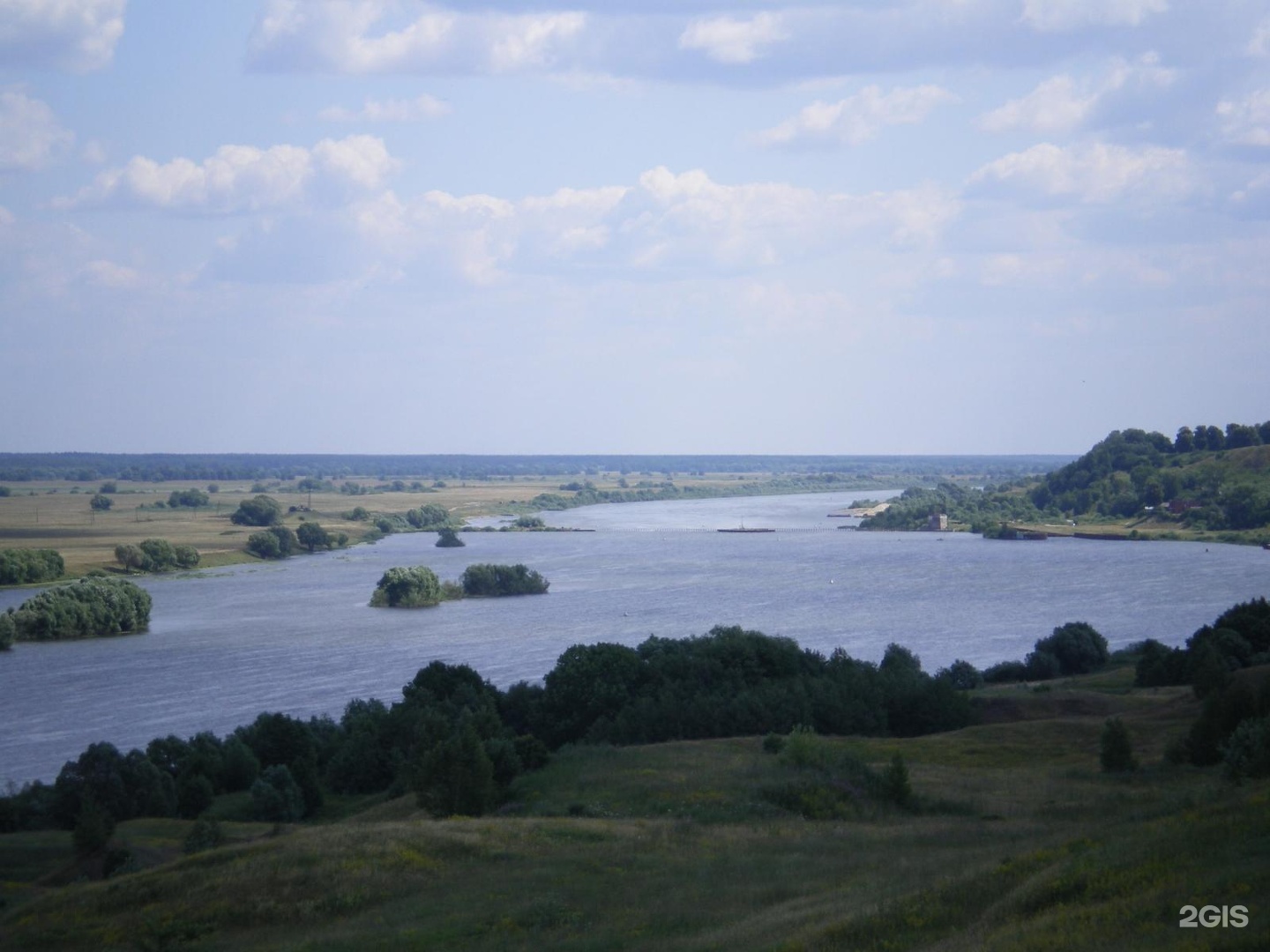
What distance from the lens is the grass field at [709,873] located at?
941 cm

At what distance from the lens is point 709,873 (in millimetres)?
15047

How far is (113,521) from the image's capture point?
9494 centimetres

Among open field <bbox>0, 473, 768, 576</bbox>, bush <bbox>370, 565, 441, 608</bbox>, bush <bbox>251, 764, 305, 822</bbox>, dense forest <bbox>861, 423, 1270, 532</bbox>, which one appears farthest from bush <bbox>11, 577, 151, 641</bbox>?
dense forest <bbox>861, 423, 1270, 532</bbox>

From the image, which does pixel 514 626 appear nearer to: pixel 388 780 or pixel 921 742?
pixel 388 780

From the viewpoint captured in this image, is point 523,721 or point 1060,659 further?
point 1060,659

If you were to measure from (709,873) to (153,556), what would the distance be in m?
69.9

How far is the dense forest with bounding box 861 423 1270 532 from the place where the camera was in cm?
9962

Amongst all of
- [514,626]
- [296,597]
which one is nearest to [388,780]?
[514,626]

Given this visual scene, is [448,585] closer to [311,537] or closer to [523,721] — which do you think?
[311,537]

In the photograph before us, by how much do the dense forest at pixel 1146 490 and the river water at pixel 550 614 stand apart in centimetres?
764

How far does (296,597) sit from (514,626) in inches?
A: 640

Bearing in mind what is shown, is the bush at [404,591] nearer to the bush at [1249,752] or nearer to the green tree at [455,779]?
the green tree at [455,779]

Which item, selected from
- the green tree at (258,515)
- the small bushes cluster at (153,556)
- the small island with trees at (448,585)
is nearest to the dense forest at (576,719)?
the small island with trees at (448,585)

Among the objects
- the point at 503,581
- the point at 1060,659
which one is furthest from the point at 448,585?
the point at 1060,659
